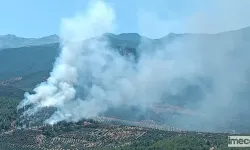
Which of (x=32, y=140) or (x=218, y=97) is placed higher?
(x=218, y=97)

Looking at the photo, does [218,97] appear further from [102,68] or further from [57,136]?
[57,136]

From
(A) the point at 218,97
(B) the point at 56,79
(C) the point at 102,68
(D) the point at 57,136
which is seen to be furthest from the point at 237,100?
(D) the point at 57,136

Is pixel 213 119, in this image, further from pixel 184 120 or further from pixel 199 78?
pixel 199 78

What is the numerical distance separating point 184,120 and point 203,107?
1887 centimetres

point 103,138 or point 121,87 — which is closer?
point 103,138

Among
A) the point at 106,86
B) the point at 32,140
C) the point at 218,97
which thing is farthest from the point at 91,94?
the point at 32,140

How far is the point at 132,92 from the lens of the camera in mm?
158125

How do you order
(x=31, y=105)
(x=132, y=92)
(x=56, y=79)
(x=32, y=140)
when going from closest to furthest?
(x=32, y=140), (x=31, y=105), (x=56, y=79), (x=132, y=92)

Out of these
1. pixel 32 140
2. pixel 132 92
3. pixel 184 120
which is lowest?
pixel 32 140

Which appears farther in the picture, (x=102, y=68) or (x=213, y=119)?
(x=102, y=68)

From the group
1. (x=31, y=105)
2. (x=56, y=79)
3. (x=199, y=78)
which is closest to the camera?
(x=31, y=105)

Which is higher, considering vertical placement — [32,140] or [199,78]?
[199,78]

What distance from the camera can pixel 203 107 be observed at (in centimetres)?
15188

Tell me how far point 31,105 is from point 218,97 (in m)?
69.3
